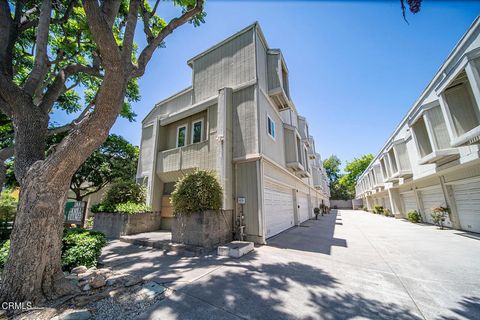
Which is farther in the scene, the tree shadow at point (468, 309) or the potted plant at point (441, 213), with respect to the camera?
the potted plant at point (441, 213)

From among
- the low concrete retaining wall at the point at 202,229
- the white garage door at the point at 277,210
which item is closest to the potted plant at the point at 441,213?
the white garage door at the point at 277,210

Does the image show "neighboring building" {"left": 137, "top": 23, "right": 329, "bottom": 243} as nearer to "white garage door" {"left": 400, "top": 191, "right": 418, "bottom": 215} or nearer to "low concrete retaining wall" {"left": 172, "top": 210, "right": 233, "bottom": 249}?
"low concrete retaining wall" {"left": 172, "top": 210, "right": 233, "bottom": 249}

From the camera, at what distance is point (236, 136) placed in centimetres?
867

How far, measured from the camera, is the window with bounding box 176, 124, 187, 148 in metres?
10.6

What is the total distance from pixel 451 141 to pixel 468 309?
7936 mm

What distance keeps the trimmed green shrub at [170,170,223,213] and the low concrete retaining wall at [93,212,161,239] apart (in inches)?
140

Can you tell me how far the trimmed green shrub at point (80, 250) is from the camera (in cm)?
434

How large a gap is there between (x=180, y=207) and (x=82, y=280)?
335cm

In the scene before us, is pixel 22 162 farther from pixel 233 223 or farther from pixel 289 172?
pixel 289 172

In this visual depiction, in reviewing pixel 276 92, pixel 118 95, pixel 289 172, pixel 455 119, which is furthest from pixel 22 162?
pixel 455 119

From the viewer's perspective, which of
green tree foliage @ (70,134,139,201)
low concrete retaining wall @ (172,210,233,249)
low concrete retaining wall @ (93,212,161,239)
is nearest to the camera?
low concrete retaining wall @ (172,210,233,249)

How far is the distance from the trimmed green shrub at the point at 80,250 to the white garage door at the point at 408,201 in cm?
2038

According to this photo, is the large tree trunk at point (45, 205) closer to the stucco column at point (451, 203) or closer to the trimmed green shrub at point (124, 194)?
the trimmed green shrub at point (124, 194)

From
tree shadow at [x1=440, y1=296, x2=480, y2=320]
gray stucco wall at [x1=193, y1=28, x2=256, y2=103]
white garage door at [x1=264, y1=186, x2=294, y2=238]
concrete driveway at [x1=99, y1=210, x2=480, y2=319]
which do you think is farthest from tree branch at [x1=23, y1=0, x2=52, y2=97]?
tree shadow at [x1=440, y1=296, x2=480, y2=320]
